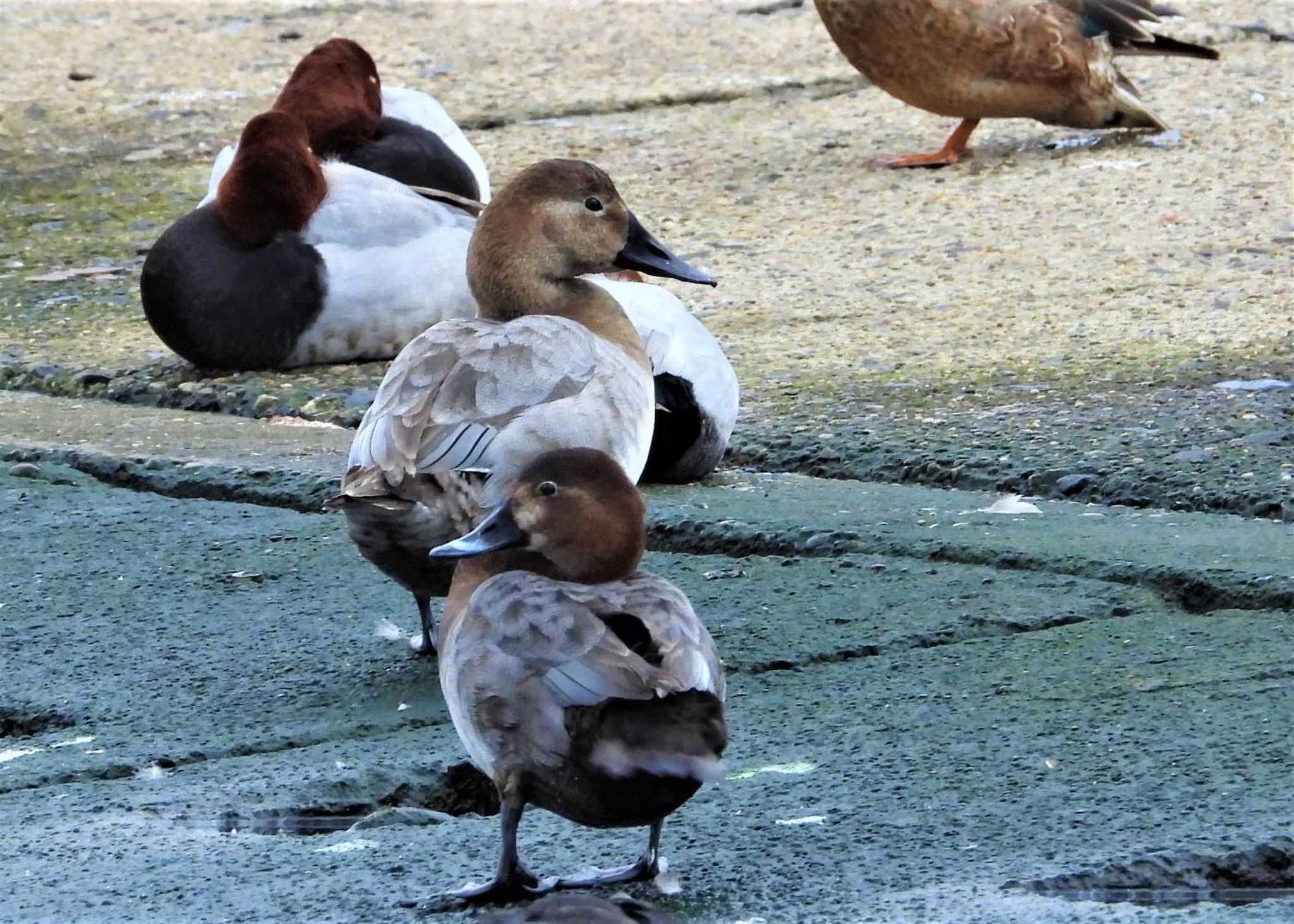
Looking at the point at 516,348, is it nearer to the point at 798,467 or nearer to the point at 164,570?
the point at 164,570

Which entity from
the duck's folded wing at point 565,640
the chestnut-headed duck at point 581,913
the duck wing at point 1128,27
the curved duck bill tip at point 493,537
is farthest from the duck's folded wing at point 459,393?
the duck wing at point 1128,27

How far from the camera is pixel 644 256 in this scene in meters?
4.38

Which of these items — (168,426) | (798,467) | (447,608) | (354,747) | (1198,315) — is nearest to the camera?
(447,608)

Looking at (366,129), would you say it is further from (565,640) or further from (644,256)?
(565,640)

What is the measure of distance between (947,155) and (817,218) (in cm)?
90

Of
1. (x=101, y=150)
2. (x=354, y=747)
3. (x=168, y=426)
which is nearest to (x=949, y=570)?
(x=354, y=747)

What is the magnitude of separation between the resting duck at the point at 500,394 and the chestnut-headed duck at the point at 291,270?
1583mm

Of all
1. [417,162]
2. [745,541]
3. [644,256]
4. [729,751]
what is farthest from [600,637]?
[417,162]

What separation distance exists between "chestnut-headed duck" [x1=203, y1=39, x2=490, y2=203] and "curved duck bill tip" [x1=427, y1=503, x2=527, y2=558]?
4.33m

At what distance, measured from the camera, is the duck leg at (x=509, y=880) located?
2.45m

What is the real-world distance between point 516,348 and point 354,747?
2.68 feet

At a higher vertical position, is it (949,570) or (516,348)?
(516,348)

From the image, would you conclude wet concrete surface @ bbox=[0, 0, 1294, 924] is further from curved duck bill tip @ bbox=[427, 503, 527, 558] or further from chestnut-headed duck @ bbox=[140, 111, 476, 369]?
curved duck bill tip @ bbox=[427, 503, 527, 558]

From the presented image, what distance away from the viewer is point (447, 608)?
9.37 feet
